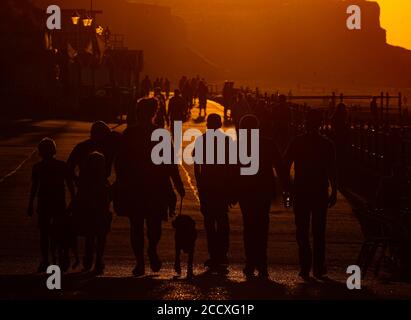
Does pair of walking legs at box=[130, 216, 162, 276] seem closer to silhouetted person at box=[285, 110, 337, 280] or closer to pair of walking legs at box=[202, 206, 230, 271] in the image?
pair of walking legs at box=[202, 206, 230, 271]

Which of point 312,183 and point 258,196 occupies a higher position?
point 312,183

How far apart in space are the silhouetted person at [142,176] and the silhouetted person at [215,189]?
2.01 ft

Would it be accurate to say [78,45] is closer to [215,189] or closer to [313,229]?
[215,189]

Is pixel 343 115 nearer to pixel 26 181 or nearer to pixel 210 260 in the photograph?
pixel 26 181

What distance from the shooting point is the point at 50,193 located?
45.0 ft

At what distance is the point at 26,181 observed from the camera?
26.4 meters

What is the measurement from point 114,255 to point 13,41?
2482 inches

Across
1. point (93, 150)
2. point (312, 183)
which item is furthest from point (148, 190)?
point (312, 183)

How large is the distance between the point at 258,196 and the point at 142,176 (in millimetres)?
1235

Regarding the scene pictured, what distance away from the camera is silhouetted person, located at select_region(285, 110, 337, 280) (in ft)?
44.5

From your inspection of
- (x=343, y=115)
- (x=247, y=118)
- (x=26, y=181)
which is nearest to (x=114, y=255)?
(x=247, y=118)

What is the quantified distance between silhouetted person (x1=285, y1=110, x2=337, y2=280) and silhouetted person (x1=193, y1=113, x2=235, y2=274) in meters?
0.76

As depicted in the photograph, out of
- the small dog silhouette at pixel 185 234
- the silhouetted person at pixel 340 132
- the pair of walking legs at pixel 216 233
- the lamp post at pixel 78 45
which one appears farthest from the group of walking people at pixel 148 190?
the lamp post at pixel 78 45

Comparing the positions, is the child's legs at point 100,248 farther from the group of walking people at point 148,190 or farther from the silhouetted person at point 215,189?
the silhouetted person at point 215,189
